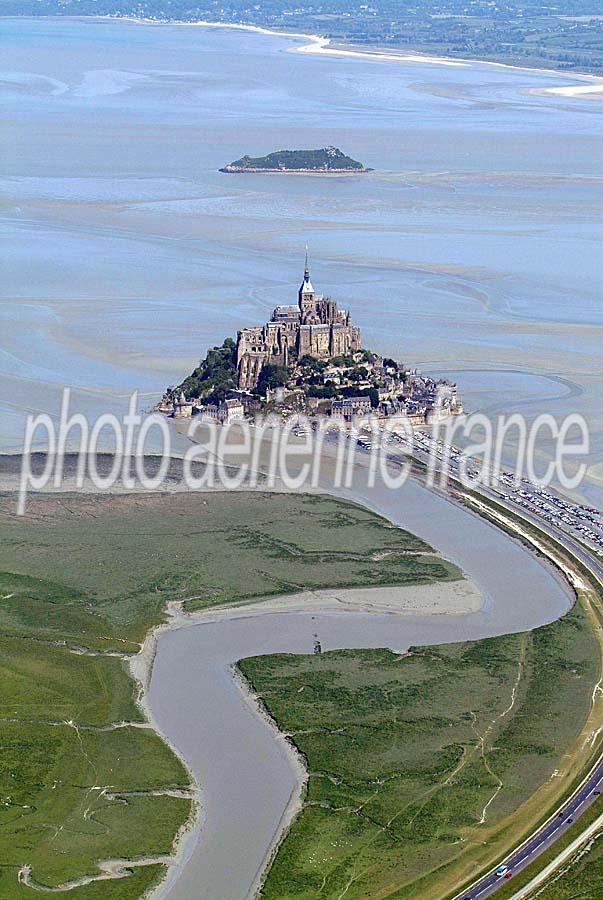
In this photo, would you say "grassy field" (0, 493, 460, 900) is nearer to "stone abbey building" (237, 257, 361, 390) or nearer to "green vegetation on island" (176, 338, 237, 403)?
"green vegetation on island" (176, 338, 237, 403)

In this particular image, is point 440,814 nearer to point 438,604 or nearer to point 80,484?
point 438,604

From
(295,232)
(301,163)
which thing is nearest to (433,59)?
(301,163)

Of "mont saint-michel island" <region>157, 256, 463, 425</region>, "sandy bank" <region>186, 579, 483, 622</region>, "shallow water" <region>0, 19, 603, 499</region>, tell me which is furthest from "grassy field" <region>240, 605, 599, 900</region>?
"mont saint-michel island" <region>157, 256, 463, 425</region>

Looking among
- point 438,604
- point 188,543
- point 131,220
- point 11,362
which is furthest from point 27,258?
point 438,604

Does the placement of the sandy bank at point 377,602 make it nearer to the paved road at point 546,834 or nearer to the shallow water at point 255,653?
the shallow water at point 255,653

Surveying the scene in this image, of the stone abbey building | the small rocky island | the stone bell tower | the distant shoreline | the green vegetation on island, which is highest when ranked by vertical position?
the distant shoreline

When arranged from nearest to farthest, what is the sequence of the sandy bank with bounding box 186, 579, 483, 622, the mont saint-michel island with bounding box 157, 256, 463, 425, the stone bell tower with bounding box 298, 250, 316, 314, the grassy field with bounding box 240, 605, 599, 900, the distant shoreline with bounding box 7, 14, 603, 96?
the grassy field with bounding box 240, 605, 599, 900
the sandy bank with bounding box 186, 579, 483, 622
the mont saint-michel island with bounding box 157, 256, 463, 425
the stone bell tower with bounding box 298, 250, 316, 314
the distant shoreline with bounding box 7, 14, 603, 96

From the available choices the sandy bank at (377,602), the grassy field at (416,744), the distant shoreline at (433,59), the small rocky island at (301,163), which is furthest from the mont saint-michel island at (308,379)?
the distant shoreline at (433,59)

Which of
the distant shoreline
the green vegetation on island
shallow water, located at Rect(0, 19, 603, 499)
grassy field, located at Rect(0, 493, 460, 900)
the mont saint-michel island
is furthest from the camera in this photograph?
the distant shoreline
